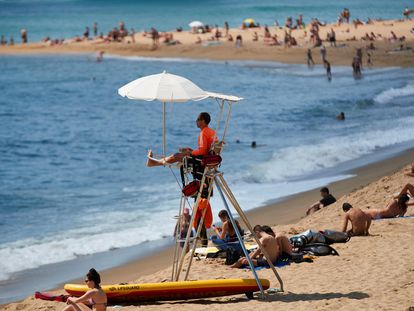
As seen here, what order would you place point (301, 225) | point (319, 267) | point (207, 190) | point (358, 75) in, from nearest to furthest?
point (207, 190) → point (319, 267) → point (301, 225) → point (358, 75)

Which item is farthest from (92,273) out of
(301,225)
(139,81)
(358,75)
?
(358,75)

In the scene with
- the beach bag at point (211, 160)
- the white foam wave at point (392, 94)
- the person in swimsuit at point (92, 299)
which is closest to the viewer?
the person in swimsuit at point (92, 299)

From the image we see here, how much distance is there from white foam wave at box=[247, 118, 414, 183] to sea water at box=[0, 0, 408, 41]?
35.4m

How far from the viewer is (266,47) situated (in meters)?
49.6

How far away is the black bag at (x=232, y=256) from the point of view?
1112 centimetres

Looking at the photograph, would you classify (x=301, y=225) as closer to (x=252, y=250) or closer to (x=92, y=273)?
(x=252, y=250)

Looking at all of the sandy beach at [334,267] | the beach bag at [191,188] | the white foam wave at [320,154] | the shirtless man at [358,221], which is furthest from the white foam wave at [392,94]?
the beach bag at [191,188]

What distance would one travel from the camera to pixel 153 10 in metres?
96.5

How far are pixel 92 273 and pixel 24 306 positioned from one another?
270 centimetres

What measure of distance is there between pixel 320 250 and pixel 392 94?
930 inches

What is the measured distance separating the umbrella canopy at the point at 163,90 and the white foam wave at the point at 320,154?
11124 mm

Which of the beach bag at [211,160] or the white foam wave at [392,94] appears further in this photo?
the white foam wave at [392,94]

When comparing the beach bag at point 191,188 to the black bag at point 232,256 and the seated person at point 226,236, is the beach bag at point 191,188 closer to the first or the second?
the black bag at point 232,256

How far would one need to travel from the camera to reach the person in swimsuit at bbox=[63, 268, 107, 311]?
8.71m
